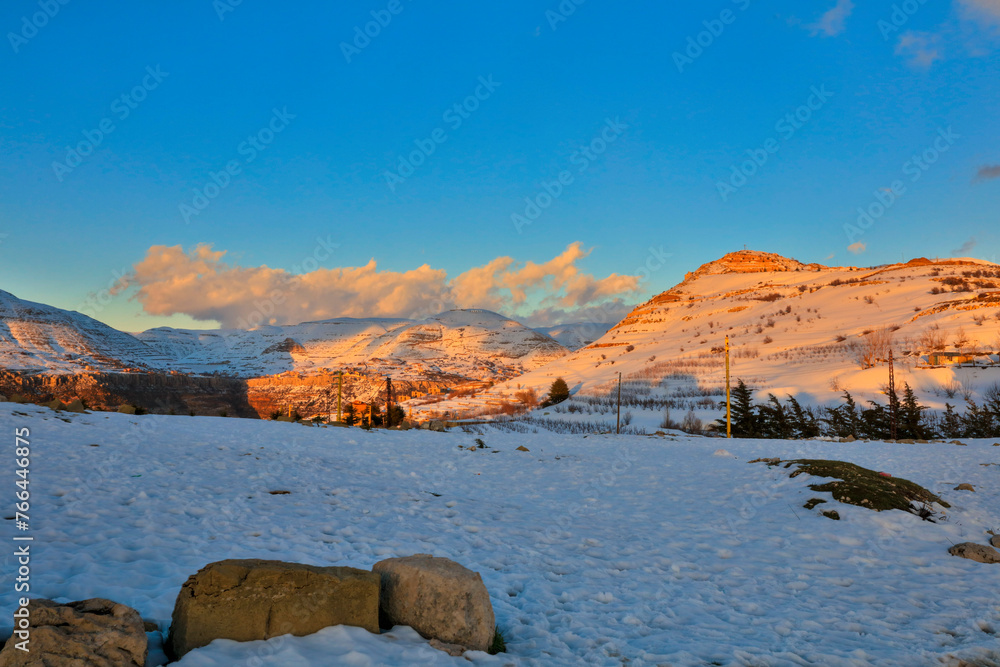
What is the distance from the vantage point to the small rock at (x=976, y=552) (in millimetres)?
7863

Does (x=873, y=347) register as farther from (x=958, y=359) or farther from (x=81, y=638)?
(x=81, y=638)

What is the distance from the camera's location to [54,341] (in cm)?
9444

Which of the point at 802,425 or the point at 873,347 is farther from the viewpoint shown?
the point at 873,347

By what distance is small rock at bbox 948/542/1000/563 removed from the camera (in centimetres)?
786

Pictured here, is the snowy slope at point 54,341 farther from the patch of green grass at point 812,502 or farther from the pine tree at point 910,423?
the pine tree at point 910,423

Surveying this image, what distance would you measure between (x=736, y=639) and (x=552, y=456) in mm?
15959

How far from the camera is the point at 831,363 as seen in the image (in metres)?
57.2

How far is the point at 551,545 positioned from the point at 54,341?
393 feet

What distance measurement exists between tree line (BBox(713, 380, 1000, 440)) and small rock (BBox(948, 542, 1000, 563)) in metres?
28.0

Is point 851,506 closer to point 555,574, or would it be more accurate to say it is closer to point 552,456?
point 555,574

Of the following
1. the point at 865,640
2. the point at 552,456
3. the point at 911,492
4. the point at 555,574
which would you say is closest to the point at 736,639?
the point at 865,640

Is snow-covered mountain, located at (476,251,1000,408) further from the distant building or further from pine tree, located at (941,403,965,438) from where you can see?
pine tree, located at (941,403,965,438)

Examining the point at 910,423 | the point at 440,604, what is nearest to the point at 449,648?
the point at 440,604

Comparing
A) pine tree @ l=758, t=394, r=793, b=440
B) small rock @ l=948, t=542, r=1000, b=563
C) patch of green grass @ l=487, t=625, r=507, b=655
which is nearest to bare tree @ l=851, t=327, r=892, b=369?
pine tree @ l=758, t=394, r=793, b=440
